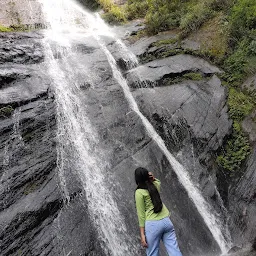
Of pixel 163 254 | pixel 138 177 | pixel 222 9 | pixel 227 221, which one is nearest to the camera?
pixel 138 177

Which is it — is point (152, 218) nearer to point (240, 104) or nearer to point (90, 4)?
point (240, 104)

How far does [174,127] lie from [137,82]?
262 cm

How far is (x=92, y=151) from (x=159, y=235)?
4582 millimetres

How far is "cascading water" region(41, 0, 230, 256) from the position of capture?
7203 millimetres

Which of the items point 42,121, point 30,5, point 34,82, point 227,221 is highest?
point 30,5

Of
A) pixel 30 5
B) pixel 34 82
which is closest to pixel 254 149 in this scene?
pixel 34 82

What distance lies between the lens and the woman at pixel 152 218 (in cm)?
446

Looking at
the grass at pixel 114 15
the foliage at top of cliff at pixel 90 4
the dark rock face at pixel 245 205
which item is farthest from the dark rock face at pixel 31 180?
the foliage at top of cliff at pixel 90 4

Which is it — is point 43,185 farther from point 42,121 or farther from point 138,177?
point 138,177

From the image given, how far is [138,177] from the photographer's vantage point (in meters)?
4.60

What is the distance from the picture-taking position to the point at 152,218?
14.7 feet

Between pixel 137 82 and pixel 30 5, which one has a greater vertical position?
pixel 30 5

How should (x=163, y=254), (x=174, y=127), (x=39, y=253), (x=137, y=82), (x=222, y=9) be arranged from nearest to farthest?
(x=39, y=253), (x=163, y=254), (x=174, y=127), (x=137, y=82), (x=222, y=9)

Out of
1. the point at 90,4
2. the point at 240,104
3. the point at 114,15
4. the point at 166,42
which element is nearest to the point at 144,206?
the point at 240,104
